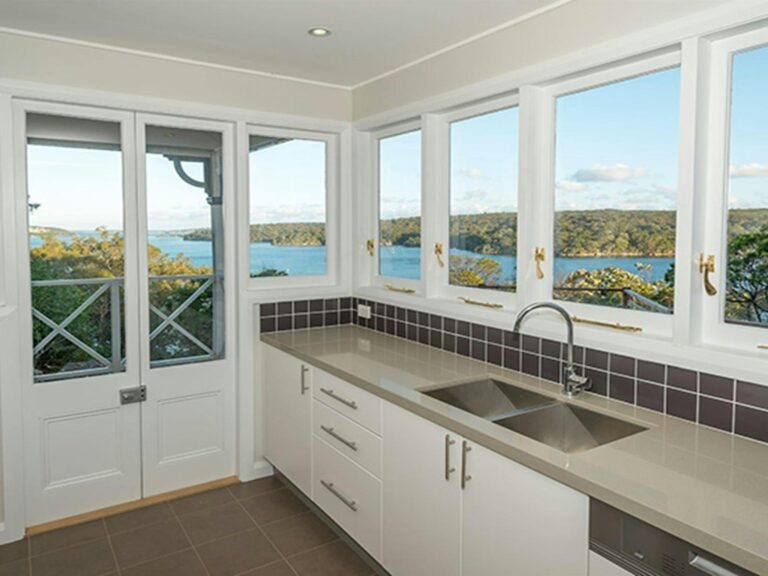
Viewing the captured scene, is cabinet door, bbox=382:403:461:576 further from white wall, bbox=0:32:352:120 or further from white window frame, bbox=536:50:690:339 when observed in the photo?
white wall, bbox=0:32:352:120

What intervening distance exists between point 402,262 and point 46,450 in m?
2.10

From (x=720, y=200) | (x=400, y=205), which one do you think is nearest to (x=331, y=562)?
(x=400, y=205)

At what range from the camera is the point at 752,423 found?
1735 millimetres

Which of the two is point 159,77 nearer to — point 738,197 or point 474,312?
point 474,312

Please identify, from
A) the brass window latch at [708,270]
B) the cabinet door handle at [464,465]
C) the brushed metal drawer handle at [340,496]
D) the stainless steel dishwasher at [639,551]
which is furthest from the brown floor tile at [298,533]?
the brass window latch at [708,270]

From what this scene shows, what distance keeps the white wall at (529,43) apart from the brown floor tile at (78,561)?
2683mm

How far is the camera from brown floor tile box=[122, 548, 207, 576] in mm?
2533

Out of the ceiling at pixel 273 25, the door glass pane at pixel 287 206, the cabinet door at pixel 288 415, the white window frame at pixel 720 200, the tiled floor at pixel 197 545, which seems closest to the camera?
the white window frame at pixel 720 200

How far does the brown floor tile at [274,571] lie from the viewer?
8.30 ft

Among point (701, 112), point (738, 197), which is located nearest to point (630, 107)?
point (701, 112)

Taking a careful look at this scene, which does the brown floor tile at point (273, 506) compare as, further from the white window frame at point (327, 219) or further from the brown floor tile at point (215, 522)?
the white window frame at point (327, 219)

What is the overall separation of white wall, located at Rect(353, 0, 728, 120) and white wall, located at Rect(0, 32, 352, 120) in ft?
1.32

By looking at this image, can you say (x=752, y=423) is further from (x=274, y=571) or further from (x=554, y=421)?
(x=274, y=571)

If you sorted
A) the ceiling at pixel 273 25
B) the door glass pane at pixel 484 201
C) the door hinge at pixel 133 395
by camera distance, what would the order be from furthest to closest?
the door hinge at pixel 133 395 → the door glass pane at pixel 484 201 → the ceiling at pixel 273 25
